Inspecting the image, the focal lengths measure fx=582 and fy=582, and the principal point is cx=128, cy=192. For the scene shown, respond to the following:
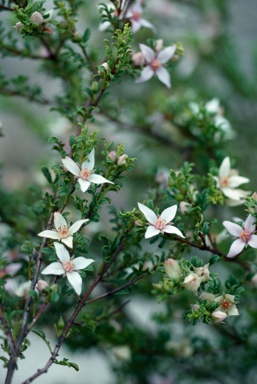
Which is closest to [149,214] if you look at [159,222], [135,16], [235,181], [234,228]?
[159,222]

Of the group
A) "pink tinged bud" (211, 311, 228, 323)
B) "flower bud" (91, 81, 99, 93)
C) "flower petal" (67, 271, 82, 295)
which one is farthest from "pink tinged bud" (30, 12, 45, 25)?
"pink tinged bud" (211, 311, 228, 323)

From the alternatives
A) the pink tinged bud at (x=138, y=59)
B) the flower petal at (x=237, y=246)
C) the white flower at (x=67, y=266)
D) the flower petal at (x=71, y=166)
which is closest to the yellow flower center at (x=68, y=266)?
the white flower at (x=67, y=266)

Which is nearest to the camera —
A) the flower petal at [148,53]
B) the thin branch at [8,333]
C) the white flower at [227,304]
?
the thin branch at [8,333]

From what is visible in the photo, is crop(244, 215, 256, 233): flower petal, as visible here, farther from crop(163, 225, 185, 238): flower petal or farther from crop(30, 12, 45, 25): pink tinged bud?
crop(30, 12, 45, 25): pink tinged bud

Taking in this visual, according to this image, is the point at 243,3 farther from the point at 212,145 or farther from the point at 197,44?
the point at 212,145

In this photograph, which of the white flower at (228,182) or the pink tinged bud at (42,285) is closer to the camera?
the pink tinged bud at (42,285)

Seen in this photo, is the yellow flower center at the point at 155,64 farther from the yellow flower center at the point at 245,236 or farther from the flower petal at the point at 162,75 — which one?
the yellow flower center at the point at 245,236

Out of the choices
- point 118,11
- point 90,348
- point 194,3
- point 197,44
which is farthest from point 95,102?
point 194,3

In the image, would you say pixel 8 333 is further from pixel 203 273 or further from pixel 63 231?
pixel 203 273
